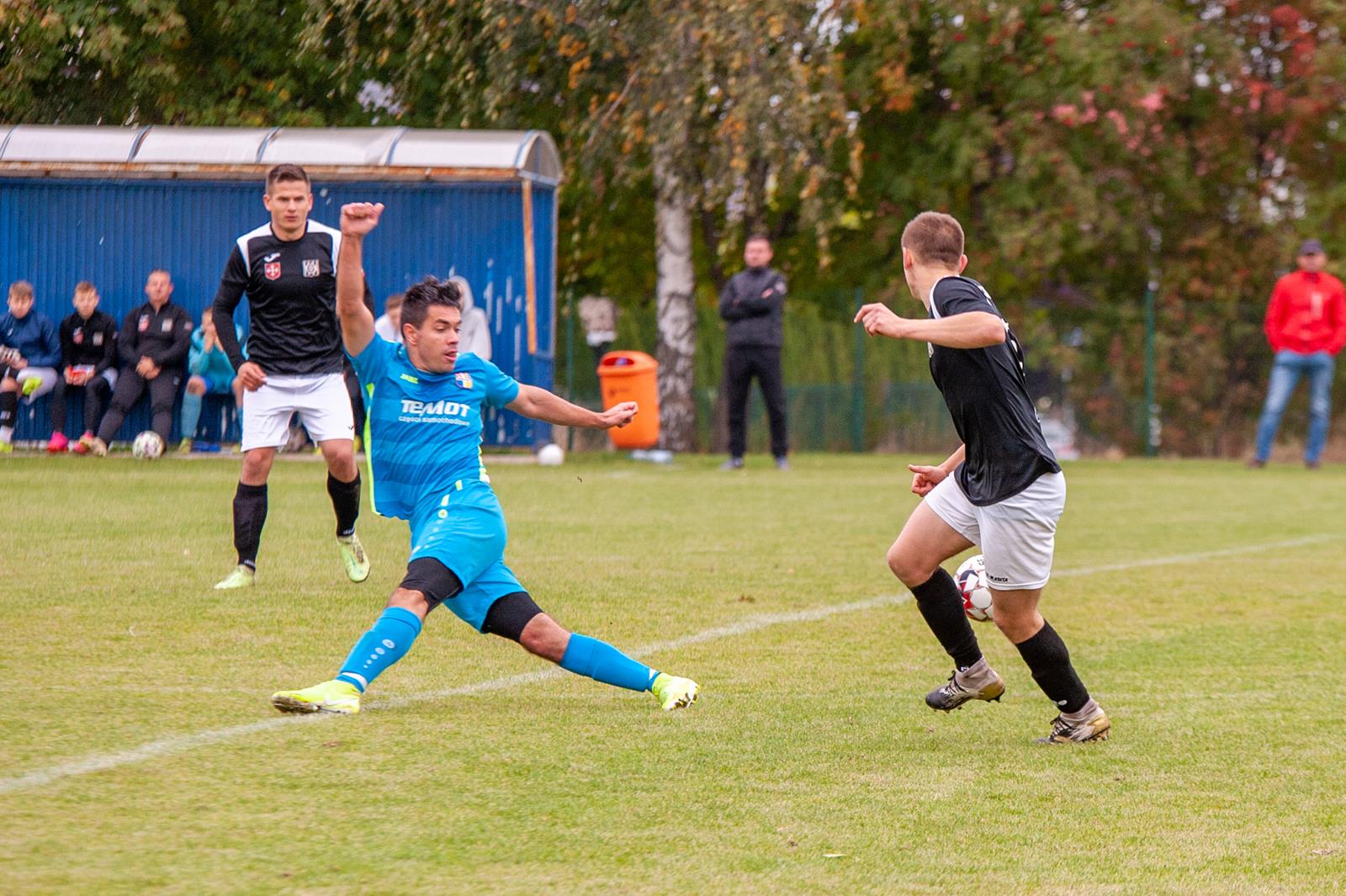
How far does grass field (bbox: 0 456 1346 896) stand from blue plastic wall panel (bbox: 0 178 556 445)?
808cm

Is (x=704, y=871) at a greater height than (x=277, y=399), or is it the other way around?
(x=277, y=399)

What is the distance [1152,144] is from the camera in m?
23.1

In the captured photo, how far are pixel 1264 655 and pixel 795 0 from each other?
1330 centimetres

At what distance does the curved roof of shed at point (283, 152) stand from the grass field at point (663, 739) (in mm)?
8165

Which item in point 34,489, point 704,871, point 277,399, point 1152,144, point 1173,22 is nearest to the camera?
point 704,871

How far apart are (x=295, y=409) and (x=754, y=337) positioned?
28.2 feet

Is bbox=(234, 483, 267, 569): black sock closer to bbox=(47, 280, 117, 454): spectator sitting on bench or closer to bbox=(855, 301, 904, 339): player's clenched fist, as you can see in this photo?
bbox=(855, 301, 904, 339): player's clenched fist

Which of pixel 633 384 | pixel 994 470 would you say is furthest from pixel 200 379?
pixel 994 470

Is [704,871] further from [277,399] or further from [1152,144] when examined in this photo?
[1152,144]

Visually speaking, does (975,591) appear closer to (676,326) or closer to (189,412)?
(189,412)

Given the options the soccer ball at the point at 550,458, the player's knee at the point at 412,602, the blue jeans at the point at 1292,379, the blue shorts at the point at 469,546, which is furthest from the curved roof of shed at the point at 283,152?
the player's knee at the point at 412,602

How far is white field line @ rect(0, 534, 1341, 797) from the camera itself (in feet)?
14.9

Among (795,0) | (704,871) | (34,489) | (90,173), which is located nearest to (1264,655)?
(704,871)

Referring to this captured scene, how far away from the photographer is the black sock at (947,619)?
5.72 metres
